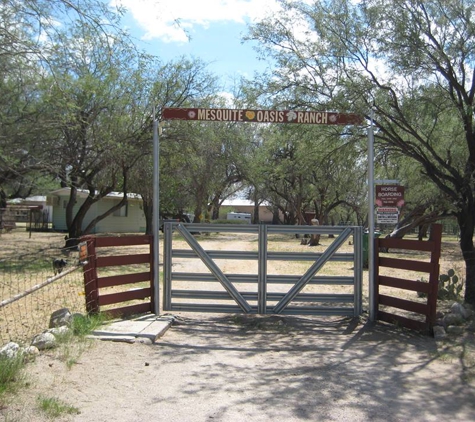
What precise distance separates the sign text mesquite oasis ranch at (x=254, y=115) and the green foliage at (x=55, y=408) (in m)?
5.18

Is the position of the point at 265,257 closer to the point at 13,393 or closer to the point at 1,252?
the point at 13,393

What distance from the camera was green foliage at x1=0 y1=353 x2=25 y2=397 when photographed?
447 centimetres

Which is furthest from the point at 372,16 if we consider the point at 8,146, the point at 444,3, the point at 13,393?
the point at 8,146

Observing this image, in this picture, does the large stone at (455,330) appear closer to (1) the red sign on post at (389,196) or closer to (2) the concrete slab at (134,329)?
(1) the red sign on post at (389,196)

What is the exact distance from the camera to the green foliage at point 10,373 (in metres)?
4.47

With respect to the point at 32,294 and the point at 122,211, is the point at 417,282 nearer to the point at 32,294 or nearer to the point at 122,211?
the point at 32,294

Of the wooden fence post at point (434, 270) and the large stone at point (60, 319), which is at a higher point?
→ the wooden fence post at point (434, 270)

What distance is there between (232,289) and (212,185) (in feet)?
77.0

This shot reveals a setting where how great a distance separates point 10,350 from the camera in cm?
511

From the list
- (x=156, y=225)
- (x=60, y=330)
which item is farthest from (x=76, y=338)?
(x=156, y=225)

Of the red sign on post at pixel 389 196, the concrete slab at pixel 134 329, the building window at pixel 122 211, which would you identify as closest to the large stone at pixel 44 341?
the concrete slab at pixel 134 329

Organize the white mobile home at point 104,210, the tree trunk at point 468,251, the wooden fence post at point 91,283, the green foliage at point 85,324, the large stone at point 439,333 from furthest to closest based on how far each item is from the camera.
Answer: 1. the white mobile home at point 104,210
2. the tree trunk at point 468,251
3. the wooden fence post at point 91,283
4. the large stone at point 439,333
5. the green foliage at point 85,324

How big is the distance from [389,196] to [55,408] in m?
6.16

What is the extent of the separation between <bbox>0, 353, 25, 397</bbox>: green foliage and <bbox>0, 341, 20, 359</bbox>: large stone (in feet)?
0.26
